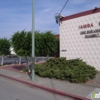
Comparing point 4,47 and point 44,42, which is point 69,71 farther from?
point 4,47

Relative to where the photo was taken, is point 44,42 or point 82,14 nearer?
point 82,14

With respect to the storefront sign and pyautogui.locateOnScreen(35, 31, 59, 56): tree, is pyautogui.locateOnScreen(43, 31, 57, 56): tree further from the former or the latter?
the storefront sign

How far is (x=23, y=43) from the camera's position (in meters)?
14.2

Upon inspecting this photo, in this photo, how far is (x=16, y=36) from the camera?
48.8ft

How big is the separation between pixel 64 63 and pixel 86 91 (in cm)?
517

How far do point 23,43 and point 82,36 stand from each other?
A: 18.4 feet

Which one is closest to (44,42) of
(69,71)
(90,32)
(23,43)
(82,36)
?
(23,43)

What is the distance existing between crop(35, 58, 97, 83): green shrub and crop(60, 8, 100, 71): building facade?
2.58 m

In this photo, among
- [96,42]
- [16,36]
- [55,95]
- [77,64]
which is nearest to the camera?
[55,95]

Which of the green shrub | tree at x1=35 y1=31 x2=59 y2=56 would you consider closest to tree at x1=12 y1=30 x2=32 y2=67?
tree at x1=35 y1=31 x2=59 y2=56

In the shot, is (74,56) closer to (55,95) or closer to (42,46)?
(42,46)

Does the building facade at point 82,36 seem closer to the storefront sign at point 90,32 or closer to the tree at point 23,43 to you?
the storefront sign at point 90,32

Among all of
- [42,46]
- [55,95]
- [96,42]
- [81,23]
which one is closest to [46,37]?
[42,46]

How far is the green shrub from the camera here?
32.1 ft
